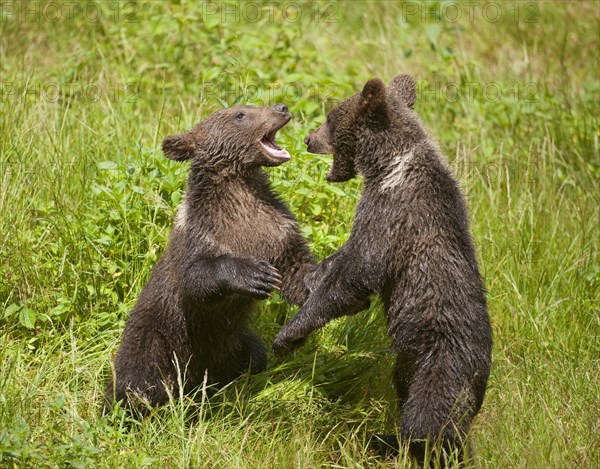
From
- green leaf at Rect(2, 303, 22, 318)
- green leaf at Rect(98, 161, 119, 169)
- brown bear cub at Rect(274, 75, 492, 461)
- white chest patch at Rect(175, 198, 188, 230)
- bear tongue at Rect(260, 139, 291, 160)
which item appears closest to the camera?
brown bear cub at Rect(274, 75, 492, 461)

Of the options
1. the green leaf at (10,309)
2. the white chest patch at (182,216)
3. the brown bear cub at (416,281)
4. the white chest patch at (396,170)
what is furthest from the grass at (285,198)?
the white chest patch at (396,170)

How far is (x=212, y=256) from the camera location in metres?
5.34

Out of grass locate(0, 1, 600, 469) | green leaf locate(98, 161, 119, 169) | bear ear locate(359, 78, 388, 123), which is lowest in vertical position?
grass locate(0, 1, 600, 469)

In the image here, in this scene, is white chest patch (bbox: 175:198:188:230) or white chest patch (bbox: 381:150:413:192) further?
white chest patch (bbox: 175:198:188:230)

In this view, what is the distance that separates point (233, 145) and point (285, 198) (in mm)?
870

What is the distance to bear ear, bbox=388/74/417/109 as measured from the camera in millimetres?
5473

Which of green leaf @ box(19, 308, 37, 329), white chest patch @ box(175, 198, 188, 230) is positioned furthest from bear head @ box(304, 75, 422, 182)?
green leaf @ box(19, 308, 37, 329)

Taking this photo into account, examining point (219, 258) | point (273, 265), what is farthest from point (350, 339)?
point (219, 258)

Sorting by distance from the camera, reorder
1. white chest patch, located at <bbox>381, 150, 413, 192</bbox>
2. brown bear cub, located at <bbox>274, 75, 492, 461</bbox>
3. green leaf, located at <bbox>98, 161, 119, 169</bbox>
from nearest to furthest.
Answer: brown bear cub, located at <bbox>274, 75, 492, 461</bbox>, white chest patch, located at <bbox>381, 150, 413, 192</bbox>, green leaf, located at <bbox>98, 161, 119, 169</bbox>

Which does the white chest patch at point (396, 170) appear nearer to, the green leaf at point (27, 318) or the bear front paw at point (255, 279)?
the bear front paw at point (255, 279)

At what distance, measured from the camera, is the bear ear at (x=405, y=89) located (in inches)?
215

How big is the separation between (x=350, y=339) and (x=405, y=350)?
43.9 inches

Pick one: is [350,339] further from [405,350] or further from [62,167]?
[62,167]

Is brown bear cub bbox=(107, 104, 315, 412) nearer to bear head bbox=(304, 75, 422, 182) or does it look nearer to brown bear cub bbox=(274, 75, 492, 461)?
bear head bbox=(304, 75, 422, 182)
